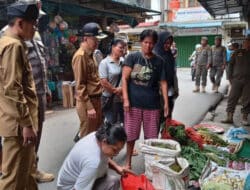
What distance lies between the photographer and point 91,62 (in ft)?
14.0

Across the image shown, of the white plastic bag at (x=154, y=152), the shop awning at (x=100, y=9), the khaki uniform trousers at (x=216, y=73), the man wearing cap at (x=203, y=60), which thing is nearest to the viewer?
the white plastic bag at (x=154, y=152)

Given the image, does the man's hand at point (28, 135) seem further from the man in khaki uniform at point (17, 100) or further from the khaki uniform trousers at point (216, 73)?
the khaki uniform trousers at point (216, 73)

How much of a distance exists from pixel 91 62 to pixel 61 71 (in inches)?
250

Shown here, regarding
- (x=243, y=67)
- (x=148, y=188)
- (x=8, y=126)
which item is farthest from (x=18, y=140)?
(x=243, y=67)

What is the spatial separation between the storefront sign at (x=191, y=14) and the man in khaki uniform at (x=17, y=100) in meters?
26.1

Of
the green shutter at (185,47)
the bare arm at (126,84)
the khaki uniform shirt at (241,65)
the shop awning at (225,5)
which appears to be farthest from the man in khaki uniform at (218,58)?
the green shutter at (185,47)

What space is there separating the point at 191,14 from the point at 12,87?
27.2 m

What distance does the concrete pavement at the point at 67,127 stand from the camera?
4.96m

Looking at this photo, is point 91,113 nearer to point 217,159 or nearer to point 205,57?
point 217,159

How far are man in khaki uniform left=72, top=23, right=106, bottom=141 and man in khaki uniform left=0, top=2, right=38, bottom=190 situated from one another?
1152 millimetres

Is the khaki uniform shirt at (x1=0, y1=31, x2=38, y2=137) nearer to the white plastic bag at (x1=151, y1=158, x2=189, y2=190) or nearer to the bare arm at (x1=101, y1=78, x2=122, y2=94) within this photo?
the white plastic bag at (x1=151, y1=158, x2=189, y2=190)

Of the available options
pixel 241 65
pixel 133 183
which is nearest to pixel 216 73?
pixel 241 65

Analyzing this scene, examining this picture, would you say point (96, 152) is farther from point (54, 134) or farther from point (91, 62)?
point (54, 134)

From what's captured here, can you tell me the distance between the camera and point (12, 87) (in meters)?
2.65
